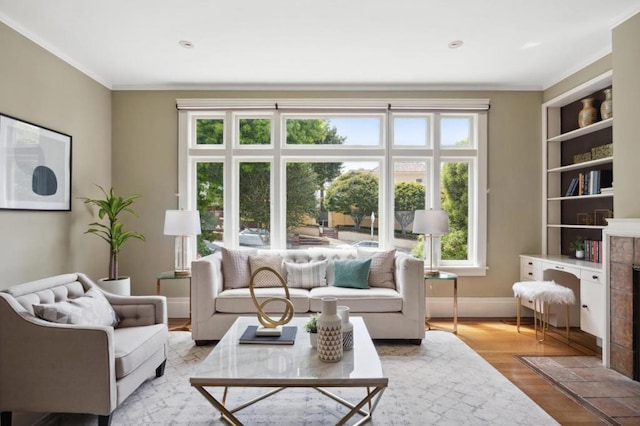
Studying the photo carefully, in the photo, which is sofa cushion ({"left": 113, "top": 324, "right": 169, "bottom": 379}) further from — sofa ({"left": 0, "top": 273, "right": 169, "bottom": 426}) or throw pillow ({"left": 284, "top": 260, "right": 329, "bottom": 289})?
throw pillow ({"left": 284, "top": 260, "right": 329, "bottom": 289})

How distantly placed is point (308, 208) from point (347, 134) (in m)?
1.02

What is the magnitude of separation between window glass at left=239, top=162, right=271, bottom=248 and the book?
224cm

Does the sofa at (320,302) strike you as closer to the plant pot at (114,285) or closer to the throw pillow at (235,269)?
the throw pillow at (235,269)

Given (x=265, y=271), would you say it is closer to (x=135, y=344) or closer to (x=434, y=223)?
(x=135, y=344)

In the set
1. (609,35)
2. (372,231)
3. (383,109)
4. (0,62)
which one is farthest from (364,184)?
(0,62)

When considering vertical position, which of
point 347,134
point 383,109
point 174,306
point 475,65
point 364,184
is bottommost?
point 174,306

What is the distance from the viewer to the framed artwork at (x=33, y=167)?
3.00 m

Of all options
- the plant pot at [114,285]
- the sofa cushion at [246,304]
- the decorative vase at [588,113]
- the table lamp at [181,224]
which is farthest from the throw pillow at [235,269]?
the decorative vase at [588,113]

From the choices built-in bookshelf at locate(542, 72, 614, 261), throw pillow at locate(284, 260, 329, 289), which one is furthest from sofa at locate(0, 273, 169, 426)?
built-in bookshelf at locate(542, 72, 614, 261)

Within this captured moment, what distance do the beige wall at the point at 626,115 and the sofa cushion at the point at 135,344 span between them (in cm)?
366

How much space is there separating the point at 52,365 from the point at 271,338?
3.91 ft

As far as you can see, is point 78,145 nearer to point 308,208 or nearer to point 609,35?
point 308,208

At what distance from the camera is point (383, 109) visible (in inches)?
182

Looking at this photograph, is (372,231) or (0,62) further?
(372,231)
